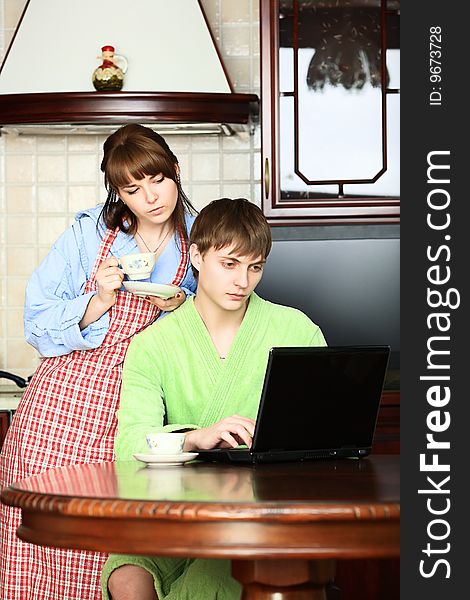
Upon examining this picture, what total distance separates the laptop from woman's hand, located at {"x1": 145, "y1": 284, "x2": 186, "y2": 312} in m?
0.56

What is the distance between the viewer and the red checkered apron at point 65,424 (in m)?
2.50

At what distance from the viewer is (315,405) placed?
6.27ft

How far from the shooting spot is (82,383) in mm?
2555

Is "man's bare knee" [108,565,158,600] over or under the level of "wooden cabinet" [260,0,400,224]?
under

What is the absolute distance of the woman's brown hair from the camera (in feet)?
8.07

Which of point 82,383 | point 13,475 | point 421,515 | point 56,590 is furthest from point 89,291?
point 421,515

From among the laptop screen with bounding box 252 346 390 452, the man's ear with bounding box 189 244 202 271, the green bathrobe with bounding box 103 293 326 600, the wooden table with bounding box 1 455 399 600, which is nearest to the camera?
the wooden table with bounding box 1 455 399 600

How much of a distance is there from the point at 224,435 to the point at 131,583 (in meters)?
0.34

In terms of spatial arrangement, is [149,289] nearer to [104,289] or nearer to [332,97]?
[104,289]

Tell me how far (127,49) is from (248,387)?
1787mm

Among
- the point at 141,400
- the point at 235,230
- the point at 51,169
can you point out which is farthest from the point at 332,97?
the point at 141,400

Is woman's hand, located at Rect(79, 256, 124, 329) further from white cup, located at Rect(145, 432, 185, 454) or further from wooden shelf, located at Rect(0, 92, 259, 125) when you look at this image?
wooden shelf, located at Rect(0, 92, 259, 125)

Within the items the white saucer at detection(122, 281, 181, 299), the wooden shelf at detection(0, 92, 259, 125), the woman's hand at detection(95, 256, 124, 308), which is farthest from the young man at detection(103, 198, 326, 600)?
the wooden shelf at detection(0, 92, 259, 125)

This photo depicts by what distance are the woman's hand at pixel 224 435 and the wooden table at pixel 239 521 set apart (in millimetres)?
259
